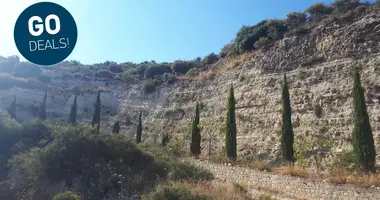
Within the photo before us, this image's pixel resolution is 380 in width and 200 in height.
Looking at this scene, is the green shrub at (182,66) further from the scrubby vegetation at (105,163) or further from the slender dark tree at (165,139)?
the scrubby vegetation at (105,163)

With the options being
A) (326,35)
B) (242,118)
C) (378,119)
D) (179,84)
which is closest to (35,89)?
(179,84)

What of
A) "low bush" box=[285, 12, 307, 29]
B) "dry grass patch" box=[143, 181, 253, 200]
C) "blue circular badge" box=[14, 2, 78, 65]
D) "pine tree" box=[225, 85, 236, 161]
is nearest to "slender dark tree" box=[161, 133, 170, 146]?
"pine tree" box=[225, 85, 236, 161]

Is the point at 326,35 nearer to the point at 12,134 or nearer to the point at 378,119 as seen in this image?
the point at 378,119

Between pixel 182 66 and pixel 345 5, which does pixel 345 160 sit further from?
pixel 182 66

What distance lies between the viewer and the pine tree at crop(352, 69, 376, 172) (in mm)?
14266

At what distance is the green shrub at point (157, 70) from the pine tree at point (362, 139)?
121 ft

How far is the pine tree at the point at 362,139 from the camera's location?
14.3 m

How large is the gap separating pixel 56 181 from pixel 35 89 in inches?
1541

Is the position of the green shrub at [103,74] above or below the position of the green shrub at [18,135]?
above

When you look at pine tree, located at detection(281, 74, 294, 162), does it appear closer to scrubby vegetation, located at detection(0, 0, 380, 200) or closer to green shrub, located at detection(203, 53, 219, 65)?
scrubby vegetation, located at detection(0, 0, 380, 200)

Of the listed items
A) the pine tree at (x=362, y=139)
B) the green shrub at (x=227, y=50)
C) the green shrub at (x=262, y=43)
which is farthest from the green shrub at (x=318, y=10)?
the pine tree at (x=362, y=139)

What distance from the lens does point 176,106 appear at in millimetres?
31188

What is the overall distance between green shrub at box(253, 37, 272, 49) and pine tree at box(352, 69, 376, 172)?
38.3ft

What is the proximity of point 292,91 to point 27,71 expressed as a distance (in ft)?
146
